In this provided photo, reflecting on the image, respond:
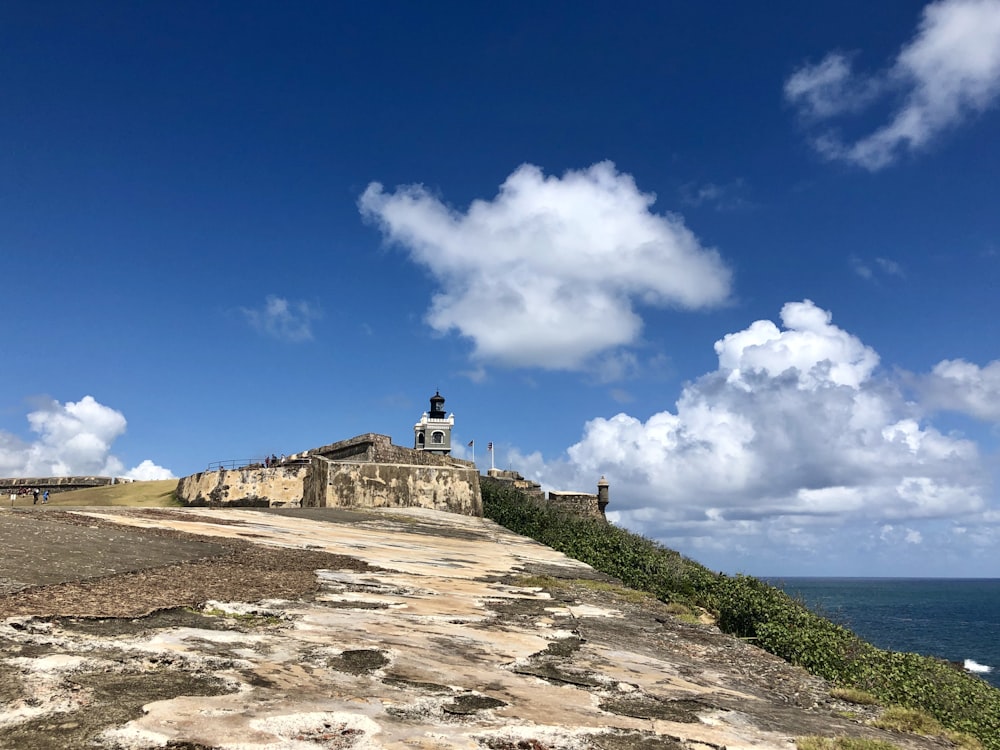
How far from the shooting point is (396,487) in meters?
16.7

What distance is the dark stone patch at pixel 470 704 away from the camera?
2779 mm

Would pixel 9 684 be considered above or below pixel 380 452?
below

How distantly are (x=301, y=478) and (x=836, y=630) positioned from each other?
48.0 ft

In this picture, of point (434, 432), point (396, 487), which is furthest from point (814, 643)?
point (434, 432)

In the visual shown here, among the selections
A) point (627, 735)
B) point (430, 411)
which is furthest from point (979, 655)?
point (627, 735)

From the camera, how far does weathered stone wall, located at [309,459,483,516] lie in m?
16.2

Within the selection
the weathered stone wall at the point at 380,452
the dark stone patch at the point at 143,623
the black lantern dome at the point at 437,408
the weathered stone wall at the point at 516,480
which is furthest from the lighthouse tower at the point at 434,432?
the dark stone patch at the point at 143,623

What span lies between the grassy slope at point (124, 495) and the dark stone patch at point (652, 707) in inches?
1064

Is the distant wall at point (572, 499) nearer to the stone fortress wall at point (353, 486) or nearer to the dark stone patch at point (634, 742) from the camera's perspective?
the stone fortress wall at point (353, 486)

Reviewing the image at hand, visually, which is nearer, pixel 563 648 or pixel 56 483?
pixel 563 648

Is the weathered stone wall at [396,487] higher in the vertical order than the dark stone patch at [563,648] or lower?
higher

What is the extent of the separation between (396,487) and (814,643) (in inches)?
412

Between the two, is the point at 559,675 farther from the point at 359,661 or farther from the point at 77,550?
the point at 77,550

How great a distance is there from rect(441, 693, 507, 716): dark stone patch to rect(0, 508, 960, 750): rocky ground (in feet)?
0.04
